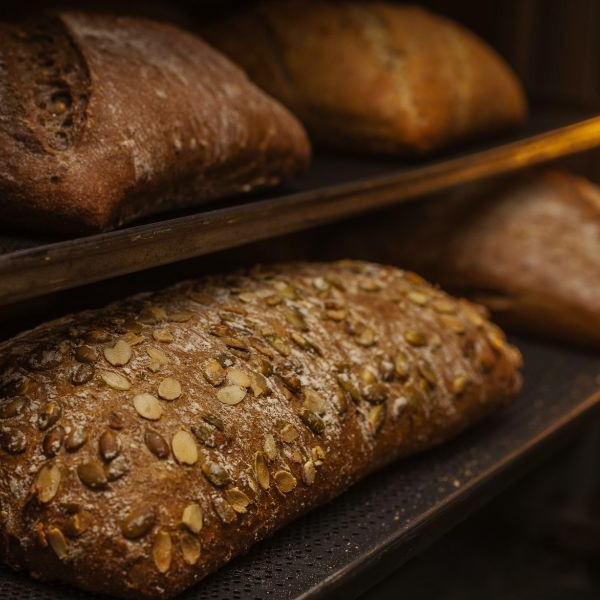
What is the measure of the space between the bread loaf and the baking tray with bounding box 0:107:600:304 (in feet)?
0.17

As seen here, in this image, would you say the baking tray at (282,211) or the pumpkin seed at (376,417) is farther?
the pumpkin seed at (376,417)

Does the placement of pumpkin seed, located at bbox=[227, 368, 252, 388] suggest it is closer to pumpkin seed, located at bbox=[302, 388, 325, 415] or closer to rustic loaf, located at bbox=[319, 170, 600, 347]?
pumpkin seed, located at bbox=[302, 388, 325, 415]

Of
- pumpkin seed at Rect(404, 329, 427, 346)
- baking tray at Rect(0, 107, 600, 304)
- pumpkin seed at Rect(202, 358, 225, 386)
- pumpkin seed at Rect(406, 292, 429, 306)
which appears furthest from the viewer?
pumpkin seed at Rect(406, 292, 429, 306)

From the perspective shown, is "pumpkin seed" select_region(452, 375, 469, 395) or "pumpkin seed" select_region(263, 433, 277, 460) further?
"pumpkin seed" select_region(452, 375, 469, 395)

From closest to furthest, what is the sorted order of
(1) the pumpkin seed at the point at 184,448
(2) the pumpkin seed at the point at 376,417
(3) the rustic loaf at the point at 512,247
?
(1) the pumpkin seed at the point at 184,448 < (2) the pumpkin seed at the point at 376,417 < (3) the rustic loaf at the point at 512,247

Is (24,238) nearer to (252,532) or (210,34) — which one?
(252,532)

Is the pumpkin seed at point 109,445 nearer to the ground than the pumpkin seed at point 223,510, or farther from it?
farther from it

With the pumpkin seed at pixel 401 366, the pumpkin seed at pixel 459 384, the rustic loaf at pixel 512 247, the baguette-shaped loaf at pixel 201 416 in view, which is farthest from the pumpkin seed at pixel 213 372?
the rustic loaf at pixel 512 247

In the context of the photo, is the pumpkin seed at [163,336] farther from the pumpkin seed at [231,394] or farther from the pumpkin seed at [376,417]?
the pumpkin seed at [376,417]

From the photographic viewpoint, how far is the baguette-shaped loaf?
118 cm

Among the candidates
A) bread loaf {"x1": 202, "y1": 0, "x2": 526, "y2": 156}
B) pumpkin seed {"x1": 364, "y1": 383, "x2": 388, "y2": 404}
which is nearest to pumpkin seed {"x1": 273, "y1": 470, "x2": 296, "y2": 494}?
pumpkin seed {"x1": 364, "y1": 383, "x2": 388, "y2": 404}

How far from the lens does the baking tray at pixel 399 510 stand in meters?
1.27

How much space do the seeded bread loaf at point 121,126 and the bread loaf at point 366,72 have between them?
31 centimetres

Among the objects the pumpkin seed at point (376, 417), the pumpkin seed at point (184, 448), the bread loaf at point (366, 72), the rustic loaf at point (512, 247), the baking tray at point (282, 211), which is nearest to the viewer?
the baking tray at point (282, 211)
